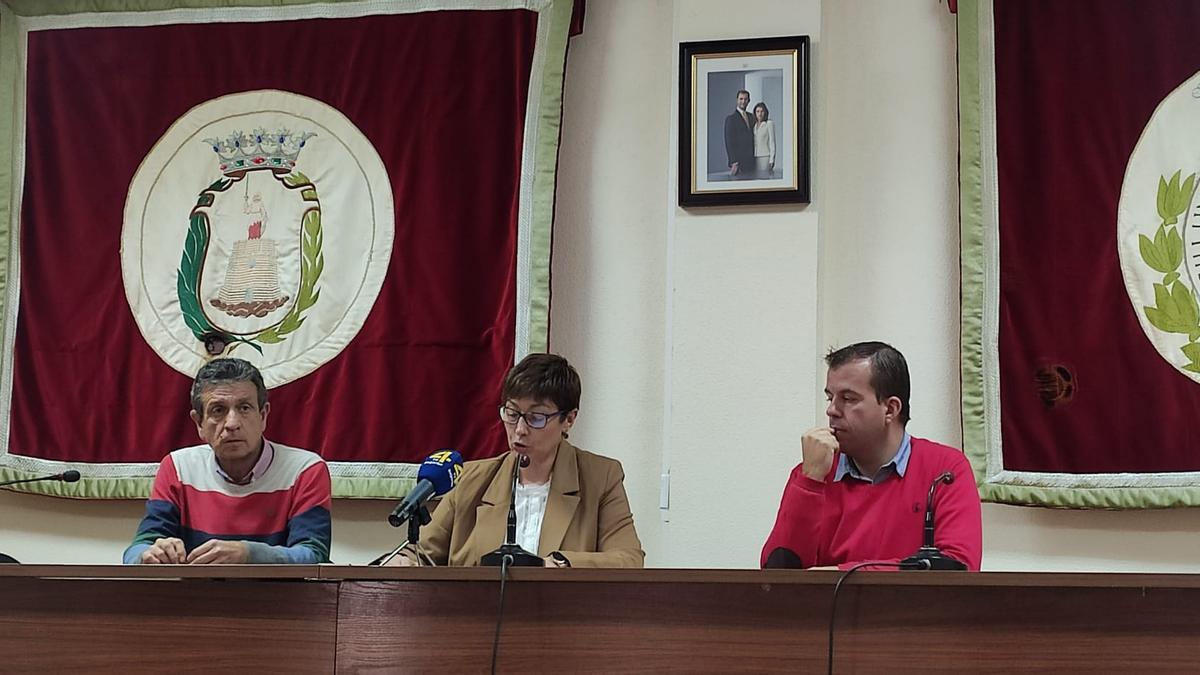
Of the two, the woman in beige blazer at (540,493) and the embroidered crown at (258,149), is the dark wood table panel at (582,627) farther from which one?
the embroidered crown at (258,149)

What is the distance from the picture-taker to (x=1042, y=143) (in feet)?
12.4

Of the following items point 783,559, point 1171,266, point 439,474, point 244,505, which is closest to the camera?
point 783,559

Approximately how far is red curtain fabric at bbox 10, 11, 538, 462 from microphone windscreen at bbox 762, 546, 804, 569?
118 centimetres

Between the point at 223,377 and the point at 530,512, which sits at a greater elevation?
the point at 223,377

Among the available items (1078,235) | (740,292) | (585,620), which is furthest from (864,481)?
(1078,235)

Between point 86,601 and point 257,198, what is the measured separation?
196 centimetres

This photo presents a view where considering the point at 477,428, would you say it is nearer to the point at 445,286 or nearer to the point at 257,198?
the point at 445,286

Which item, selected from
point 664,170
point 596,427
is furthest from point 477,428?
point 664,170

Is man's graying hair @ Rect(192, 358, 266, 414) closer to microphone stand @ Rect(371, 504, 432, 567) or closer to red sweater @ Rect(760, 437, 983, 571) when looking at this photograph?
microphone stand @ Rect(371, 504, 432, 567)

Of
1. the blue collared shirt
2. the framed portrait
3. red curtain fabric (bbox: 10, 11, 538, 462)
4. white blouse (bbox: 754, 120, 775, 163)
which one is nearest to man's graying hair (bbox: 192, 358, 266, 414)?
red curtain fabric (bbox: 10, 11, 538, 462)

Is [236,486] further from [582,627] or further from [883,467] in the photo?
[883,467]

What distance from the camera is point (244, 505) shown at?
325 centimetres

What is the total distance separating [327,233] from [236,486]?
111 centimetres

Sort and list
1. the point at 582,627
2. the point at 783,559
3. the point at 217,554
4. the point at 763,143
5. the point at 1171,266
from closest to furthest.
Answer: the point at 582,627 < the point at 217,554 < the point at 783,559 < the point at 1171,266 < the point at 763,143
